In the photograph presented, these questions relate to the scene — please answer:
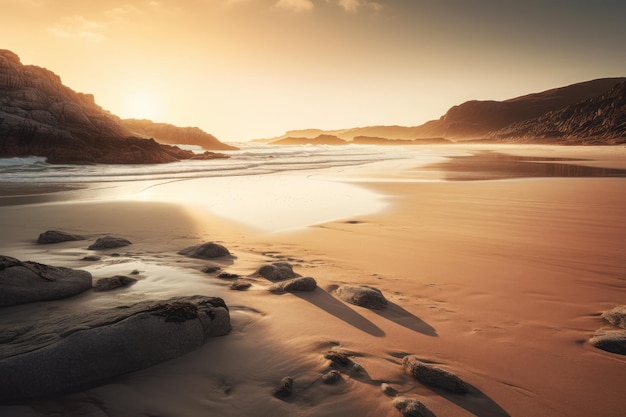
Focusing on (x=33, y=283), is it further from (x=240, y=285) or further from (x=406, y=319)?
(x=406, y=319)

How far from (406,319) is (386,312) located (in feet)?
A: 0.92

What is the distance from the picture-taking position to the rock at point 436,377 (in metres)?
2.86

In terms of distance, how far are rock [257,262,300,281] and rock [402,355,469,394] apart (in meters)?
2.66

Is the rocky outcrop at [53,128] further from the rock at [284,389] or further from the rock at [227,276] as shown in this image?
the rock at [284,389]

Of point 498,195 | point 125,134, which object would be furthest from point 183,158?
point 498,195

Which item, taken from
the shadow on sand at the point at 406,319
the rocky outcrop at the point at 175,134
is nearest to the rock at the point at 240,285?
the shadow on sand at the point at 406,319

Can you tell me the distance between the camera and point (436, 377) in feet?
9.55

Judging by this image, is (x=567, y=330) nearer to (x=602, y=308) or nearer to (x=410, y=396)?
(x=602, y=308)

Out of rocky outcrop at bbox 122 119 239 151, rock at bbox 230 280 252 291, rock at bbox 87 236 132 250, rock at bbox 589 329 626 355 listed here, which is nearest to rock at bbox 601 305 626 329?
rock at bbox 589 329 626 355

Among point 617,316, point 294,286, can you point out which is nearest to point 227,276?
point 294,286

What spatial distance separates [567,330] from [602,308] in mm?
962

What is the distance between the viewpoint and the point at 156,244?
286 inches

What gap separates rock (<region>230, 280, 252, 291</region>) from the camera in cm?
493

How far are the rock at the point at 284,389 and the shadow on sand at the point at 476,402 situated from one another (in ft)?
3.99
